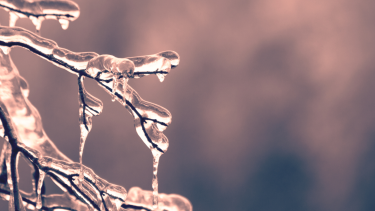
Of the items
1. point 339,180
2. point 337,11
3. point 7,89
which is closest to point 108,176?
point 7,89

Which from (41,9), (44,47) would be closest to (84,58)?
(44,47)

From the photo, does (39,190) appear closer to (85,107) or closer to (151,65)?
(85,107)

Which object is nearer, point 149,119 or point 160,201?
point 149,119

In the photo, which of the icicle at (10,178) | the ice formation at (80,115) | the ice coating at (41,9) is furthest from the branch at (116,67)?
the icicle at (10,178)

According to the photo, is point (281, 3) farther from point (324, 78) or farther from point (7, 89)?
point (7, 89)

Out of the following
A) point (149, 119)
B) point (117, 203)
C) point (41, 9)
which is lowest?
point (117, 203)

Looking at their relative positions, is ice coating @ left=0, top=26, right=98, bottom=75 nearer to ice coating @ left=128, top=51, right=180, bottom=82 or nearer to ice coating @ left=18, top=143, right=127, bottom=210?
ice coating @ left=128, top=51, right=180, bottom=82

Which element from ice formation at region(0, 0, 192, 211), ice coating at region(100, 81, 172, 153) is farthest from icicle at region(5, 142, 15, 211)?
ice coating at region(100, 81, 172, 153)
